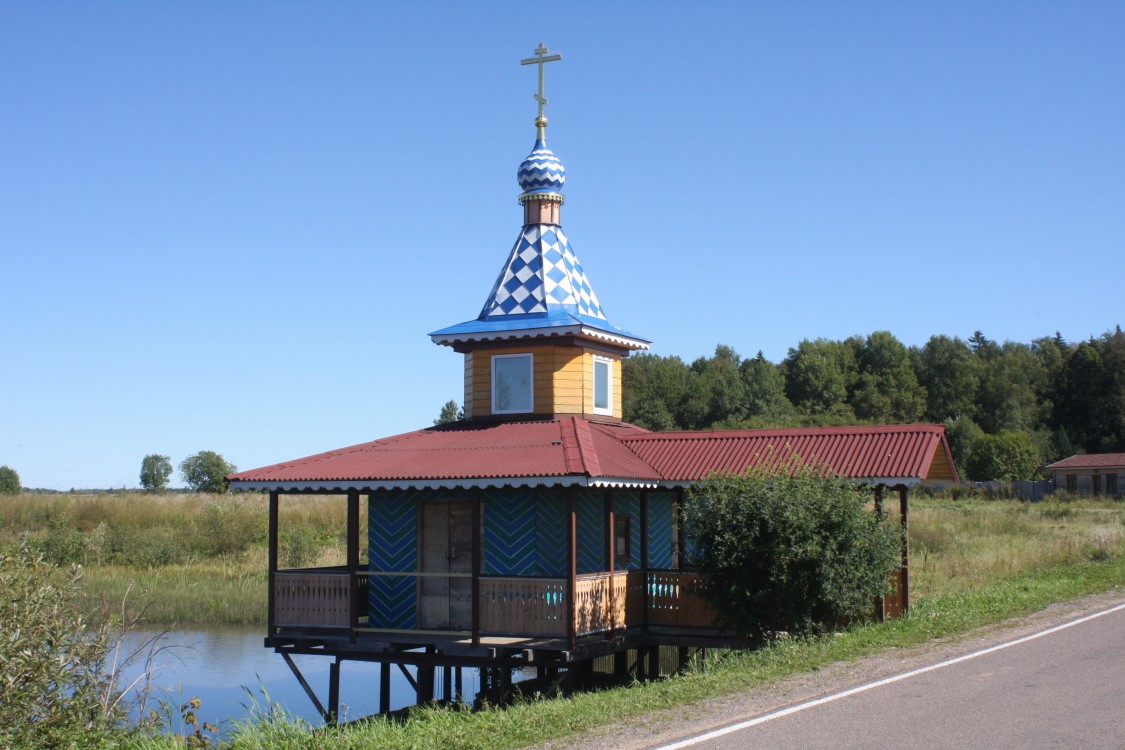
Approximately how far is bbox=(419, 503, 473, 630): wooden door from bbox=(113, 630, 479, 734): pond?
446 cm

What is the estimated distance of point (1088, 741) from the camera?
9617 mm

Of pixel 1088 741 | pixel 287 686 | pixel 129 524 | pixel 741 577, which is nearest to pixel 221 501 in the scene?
pixel 129 524

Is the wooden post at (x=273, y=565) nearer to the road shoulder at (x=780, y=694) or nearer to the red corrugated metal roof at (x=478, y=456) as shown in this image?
the red corrugated metal roof at (x=478, y=456)

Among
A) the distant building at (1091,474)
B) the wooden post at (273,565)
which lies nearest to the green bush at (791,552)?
the wooden post at (273,565)

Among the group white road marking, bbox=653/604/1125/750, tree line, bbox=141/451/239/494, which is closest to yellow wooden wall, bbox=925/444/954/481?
white road marking, bbox=653/604/1125/750

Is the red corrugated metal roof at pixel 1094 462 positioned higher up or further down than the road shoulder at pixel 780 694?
higher up

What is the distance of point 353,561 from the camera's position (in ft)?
59.8

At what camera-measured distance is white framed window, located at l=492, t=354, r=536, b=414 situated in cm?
2152

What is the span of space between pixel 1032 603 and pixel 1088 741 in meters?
10.7

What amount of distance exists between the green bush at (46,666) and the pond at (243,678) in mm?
10423

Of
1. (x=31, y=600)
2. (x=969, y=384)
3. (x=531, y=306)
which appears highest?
(x=969, y=384)

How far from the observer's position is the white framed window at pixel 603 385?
22078mm

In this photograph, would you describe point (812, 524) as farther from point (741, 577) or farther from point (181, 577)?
point (181, 577)

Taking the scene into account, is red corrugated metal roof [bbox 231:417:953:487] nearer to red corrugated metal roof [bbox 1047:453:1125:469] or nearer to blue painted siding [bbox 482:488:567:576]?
blue painted siding [bbox 482:488:567:576]
